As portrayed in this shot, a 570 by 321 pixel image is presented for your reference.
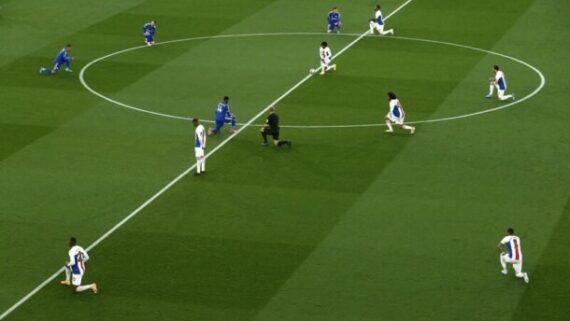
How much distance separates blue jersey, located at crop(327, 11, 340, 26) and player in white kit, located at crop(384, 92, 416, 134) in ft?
52.6

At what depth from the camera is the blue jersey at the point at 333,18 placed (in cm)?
6159

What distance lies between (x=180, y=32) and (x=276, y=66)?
8484 mm

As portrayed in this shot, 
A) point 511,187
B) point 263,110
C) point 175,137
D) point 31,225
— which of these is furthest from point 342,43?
point 31,225

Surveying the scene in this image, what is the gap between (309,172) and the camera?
138 feet

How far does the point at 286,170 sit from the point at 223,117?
4.80 metres

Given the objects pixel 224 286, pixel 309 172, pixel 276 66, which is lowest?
pixel 224 286

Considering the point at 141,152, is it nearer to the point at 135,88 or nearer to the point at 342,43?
the point at 135,88

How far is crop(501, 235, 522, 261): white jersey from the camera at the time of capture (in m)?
33.3

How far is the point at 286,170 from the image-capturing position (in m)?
42.2

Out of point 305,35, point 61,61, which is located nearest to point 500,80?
point 305,35

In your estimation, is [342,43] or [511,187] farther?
[342,43]

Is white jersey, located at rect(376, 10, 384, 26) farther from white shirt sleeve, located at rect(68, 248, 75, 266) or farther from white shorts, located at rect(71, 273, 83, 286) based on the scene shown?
white shorts, located at rect(71, 273, 83, 286)

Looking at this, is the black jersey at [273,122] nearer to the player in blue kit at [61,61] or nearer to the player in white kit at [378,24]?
the player in blue kit at [61,61]

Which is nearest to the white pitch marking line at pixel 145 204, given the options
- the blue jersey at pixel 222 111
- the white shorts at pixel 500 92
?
the blue jersey at pixel 222 111
